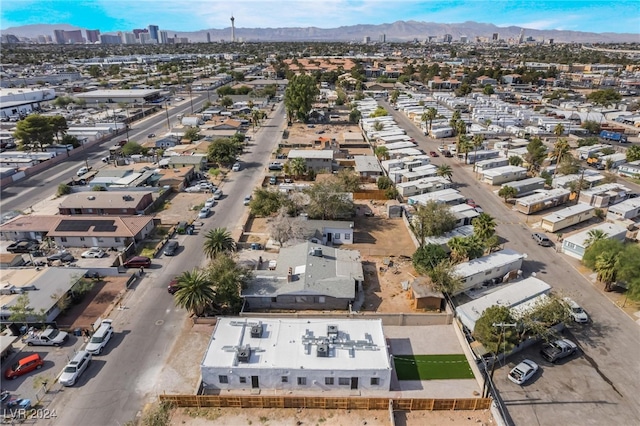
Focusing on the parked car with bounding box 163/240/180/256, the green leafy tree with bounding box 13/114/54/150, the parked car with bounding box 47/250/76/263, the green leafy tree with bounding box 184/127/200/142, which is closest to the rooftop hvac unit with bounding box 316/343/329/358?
the parked car with bounding box 163/240/180/256

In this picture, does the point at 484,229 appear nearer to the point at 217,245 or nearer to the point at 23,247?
the point at 217,245

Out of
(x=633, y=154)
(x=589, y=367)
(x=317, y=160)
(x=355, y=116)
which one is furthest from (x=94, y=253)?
(x=633, y=154)

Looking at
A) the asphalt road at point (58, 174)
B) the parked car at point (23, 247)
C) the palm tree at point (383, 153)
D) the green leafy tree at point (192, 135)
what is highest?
the green leafy tree at point (192, 135)

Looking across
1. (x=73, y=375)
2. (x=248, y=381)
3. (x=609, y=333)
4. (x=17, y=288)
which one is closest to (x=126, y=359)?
(x=73, y=375)

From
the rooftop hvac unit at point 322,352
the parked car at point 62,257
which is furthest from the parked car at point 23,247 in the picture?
the rooftop hvac unit at point 322,352

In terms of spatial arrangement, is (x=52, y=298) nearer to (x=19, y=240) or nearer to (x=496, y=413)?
(x=19, y=240)

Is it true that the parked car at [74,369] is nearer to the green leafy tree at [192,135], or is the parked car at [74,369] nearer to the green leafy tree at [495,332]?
the green leafy tree at [495,332]
